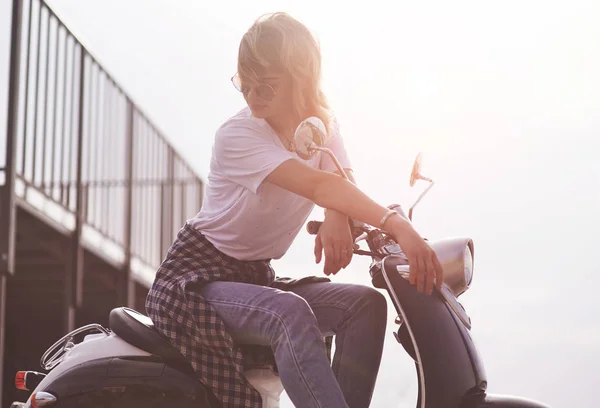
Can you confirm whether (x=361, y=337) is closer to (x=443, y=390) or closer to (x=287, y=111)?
(x=443, y=390)

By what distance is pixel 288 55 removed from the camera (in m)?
1.86

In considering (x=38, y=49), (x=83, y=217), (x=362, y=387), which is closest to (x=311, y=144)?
→ (x=362, y=387)

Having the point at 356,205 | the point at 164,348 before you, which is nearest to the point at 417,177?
the point at 356,205

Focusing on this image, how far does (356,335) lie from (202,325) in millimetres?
344

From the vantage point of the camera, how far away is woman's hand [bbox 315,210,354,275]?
173 cm

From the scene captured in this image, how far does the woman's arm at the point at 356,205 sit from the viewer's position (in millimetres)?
1642

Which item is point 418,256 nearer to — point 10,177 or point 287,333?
point 287,333

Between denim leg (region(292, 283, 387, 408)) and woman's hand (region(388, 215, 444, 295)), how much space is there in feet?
0.76

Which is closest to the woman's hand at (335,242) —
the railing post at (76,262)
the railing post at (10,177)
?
the railing post at (10,177)

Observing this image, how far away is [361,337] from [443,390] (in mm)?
253

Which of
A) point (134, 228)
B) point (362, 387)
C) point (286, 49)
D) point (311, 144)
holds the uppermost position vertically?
point (286, 49)

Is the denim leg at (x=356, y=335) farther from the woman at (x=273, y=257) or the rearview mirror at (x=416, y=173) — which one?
the rearview mirror at (x=416, y=173)

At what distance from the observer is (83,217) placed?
5.90 m

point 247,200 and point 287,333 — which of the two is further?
point 247,200
